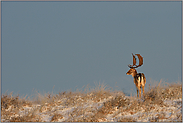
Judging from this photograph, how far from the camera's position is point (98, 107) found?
1216 cm

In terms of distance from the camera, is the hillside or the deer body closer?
the hillside

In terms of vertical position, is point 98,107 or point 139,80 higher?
point 139,80

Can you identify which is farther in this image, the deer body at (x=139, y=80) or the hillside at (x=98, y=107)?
the deer body at (x=139, y=80)

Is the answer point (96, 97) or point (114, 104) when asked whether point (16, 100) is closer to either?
point (96, 97)

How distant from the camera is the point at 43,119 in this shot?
11.4 meters

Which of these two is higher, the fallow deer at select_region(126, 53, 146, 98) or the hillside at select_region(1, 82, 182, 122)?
the fallow deer at select_region(126, 53, 146, 98)

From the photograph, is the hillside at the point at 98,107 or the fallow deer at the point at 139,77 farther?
the fallow deer at the point at 139,77

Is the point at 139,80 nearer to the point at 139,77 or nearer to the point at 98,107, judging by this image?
the point at 139,77

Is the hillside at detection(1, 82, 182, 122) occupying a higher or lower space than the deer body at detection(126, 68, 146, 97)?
lower

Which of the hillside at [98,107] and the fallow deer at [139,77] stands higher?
the fallow deer at [139,77]

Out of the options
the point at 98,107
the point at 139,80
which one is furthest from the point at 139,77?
the point at 98,107

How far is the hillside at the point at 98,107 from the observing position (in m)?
10.9

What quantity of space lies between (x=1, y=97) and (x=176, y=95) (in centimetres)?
1042

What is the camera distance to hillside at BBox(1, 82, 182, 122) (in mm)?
10922
